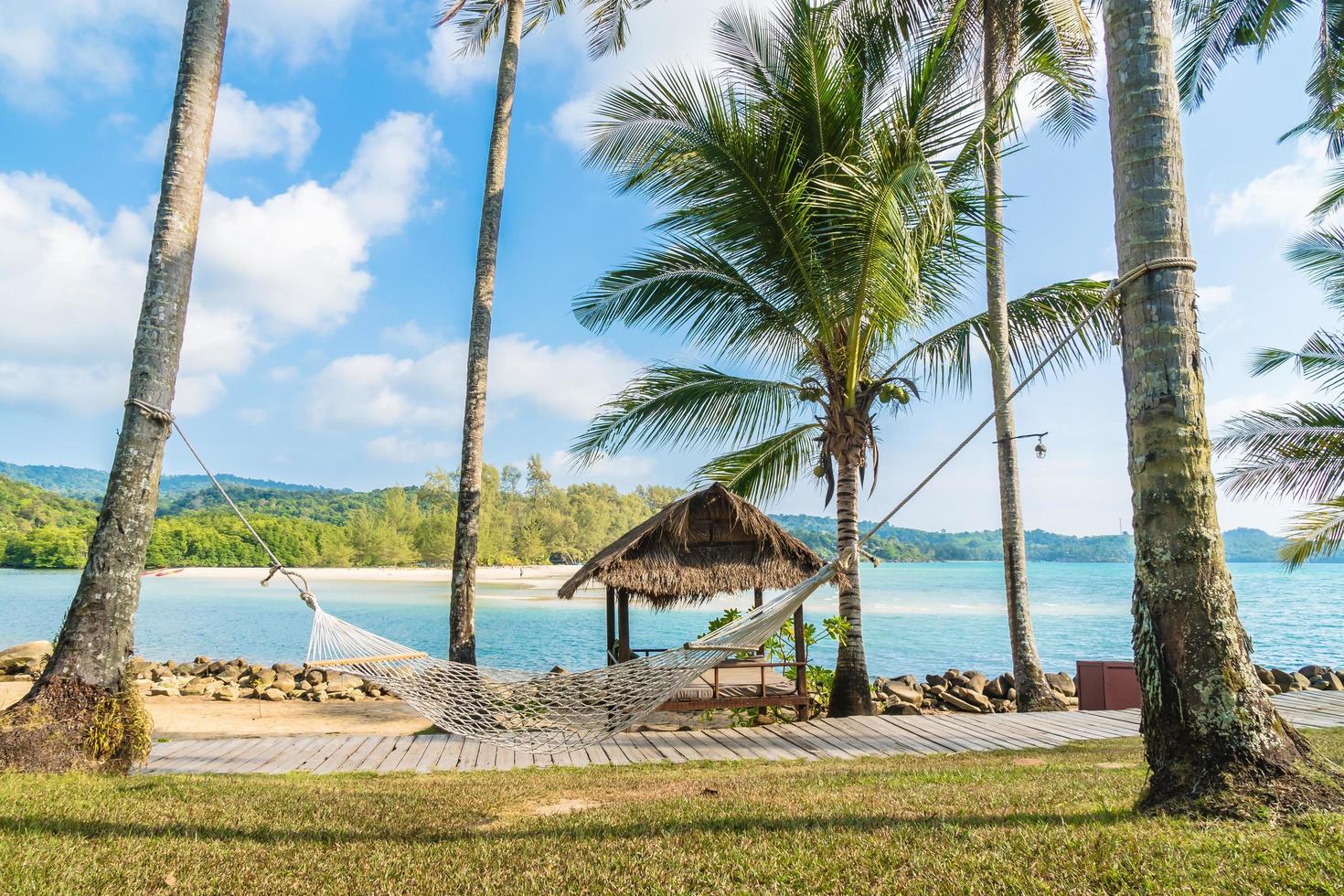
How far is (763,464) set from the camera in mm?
6953

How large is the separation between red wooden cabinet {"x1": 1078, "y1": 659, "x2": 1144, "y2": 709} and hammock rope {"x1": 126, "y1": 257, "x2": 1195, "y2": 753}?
4.06 meters

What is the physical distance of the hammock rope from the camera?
9.57 ft

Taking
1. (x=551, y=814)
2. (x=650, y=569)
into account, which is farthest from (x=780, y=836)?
(x=650, y=569)

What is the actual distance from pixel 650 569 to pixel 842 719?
1707 millimetres

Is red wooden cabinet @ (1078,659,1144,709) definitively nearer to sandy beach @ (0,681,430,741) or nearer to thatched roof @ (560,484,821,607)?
thatched roof @ (560,484,821,607)

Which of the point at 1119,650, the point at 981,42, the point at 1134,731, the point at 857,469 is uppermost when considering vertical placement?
the point at 981,42

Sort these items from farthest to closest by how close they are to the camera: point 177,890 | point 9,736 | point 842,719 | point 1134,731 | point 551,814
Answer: point 842,719 < point 1134,731 < point 9,736 < point 551,814 < point 177,890

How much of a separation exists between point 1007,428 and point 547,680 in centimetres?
462

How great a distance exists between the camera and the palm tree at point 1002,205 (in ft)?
19.7

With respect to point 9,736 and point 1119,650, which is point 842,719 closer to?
point 9,736

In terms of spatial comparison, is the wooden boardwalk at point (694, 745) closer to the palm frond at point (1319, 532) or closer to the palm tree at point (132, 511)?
the palm tree at point (132, 511)

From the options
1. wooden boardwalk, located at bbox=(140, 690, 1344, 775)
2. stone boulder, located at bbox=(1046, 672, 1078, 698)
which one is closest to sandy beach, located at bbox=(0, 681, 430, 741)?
wooden boardwalk, located at bbox=(140, 690, 1344, 775)

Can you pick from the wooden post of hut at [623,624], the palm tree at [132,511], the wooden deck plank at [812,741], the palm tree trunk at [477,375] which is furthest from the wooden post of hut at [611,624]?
the palm tree at [132,511]

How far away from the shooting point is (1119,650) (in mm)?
19172
